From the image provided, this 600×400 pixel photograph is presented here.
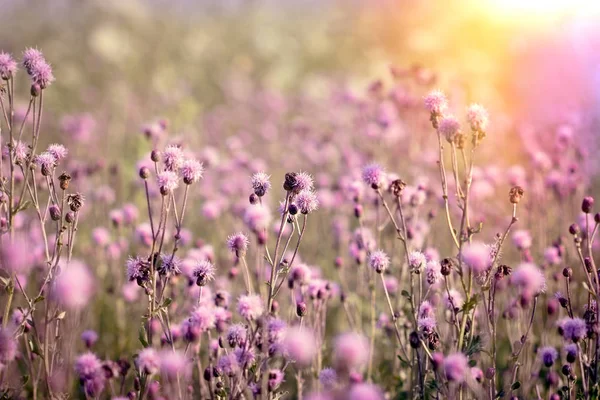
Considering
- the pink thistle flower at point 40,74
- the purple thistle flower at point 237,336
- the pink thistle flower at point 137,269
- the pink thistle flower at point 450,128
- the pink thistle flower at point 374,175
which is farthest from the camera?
the pink thistle flower at point 374,175

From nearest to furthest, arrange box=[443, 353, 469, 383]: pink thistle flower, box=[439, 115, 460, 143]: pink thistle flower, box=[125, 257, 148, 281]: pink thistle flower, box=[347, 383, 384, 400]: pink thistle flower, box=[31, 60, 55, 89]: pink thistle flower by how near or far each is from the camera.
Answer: box=[347, 383, 384, 400]: pink thistle flower
box=[443, 353, 469, 383]: pink thistle flower
box=[125, 257, 148, 281]: pink thistle flower
box=[439, 115, 460, 143]: pink thistle flower
box=[31, 60, 55, 89]: pink thistle flower

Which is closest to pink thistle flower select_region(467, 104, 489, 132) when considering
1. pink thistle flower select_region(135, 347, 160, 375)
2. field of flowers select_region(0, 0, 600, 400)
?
field of flowers select_region(0, 0, 600, 400)

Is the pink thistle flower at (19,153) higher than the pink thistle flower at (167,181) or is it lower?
higher

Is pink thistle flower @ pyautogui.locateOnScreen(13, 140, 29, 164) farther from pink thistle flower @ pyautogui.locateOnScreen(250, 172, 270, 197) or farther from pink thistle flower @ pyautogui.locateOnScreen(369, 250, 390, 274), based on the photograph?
pink thistle flower @ pyautogui.locateOnScreen(369, 250, 390, 274)

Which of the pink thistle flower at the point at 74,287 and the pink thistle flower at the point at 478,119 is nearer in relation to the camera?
the pink thistle flower at the point at 74,287

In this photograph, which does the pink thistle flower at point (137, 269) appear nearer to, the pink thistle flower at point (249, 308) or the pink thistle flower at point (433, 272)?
the pink thistle flower at point (249, 308)

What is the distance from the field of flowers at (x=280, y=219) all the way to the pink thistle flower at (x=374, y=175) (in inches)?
0.5

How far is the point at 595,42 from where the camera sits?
29.7 ft

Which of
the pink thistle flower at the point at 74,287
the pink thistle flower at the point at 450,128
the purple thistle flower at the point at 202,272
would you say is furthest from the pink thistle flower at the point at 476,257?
the pink thistle flower at the point at 74,287

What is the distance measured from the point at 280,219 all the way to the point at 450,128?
273cm

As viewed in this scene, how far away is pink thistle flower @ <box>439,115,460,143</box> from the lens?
2818 millimetres

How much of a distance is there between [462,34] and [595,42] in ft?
11.6

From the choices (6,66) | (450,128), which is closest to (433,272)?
(450,128)

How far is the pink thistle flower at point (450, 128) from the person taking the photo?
282cm
